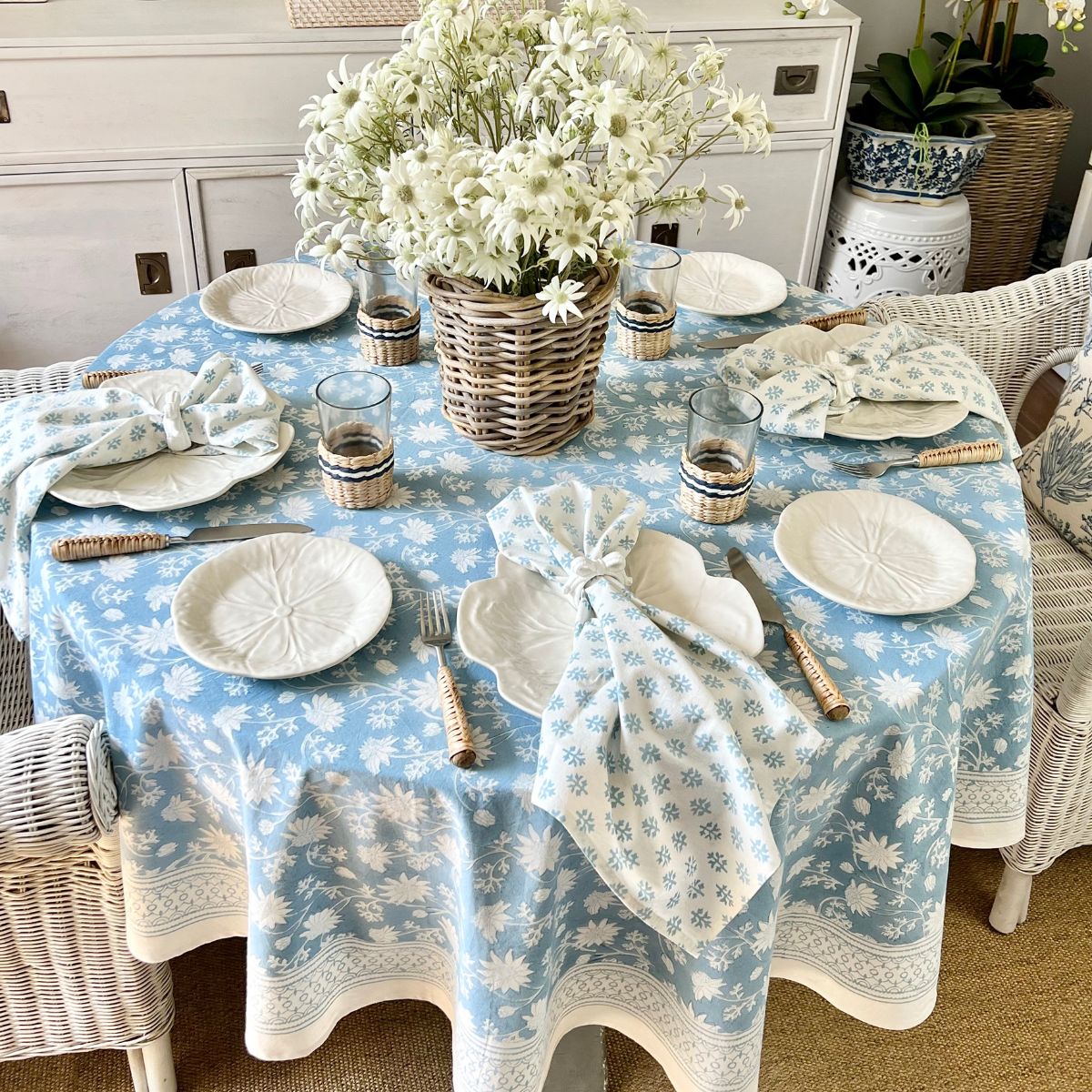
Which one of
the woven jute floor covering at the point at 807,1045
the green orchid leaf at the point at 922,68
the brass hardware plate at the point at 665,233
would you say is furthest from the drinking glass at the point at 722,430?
the green orchid leaf at the point at 922,68

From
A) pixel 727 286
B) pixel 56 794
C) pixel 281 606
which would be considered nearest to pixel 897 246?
pixel 727 286

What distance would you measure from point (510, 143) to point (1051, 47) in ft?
9.12

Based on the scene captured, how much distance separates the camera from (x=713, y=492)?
4.33 feet

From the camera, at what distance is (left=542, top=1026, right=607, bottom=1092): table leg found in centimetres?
150

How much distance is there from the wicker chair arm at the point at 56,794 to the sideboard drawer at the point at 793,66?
201 cm

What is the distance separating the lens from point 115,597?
119 cm

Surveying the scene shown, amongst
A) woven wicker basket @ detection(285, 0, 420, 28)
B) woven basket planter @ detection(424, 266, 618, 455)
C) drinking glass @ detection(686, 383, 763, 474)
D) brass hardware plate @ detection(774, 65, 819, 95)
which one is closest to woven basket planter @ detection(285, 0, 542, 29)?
woven wicker basket @ detection(285, 0, 420, 28)

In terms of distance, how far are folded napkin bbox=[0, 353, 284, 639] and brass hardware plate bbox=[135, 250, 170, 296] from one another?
1.23 meters

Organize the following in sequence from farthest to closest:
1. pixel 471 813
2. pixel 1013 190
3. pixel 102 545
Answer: pixel 1013 190, pixel 102 545, pixel 471 813

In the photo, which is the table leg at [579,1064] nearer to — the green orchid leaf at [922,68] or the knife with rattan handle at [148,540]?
the knife with rattan handle at [148,540]

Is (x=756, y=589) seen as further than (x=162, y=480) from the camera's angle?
No

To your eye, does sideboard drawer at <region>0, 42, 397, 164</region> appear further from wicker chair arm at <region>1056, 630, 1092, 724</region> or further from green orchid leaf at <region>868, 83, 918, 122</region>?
wicker chair arm at <region>1056, 630, 1092, 724</region>

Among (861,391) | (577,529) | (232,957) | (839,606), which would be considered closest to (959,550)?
(839,606)

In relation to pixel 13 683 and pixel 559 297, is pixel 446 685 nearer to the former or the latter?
pixel 559 297
